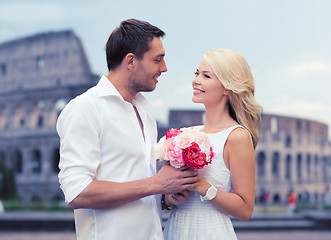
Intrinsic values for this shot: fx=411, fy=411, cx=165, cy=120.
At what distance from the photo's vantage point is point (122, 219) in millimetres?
2186

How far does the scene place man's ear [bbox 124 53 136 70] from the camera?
2328 millimetres

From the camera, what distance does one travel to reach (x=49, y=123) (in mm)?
30922

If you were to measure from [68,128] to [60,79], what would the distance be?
3038cm

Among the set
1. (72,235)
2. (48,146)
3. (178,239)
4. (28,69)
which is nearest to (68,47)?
(28,69)

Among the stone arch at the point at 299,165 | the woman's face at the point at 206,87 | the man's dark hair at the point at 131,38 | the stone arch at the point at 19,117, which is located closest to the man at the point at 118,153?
the man's dark hair at the point at 131,38

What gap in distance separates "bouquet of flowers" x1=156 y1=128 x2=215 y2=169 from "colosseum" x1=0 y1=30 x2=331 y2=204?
86.6 feet

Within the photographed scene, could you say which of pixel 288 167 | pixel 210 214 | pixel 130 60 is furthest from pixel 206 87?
pixel 288 167

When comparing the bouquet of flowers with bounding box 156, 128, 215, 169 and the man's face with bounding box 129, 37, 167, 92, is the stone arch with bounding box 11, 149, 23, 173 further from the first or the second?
the bouquet of flowers with bounding box 156, 128, 215, 169

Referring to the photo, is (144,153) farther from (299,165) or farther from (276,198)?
(299,165)

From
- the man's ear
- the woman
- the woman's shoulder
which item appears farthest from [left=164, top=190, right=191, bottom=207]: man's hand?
the man's ear

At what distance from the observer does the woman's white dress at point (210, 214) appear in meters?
2.48

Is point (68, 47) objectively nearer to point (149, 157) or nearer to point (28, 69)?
point (28, 69)

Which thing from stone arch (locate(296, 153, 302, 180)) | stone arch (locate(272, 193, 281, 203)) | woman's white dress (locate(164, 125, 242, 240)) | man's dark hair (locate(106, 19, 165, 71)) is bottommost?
stone arch (locate(272, 193, 281, 203))

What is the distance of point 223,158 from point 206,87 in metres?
0.45
